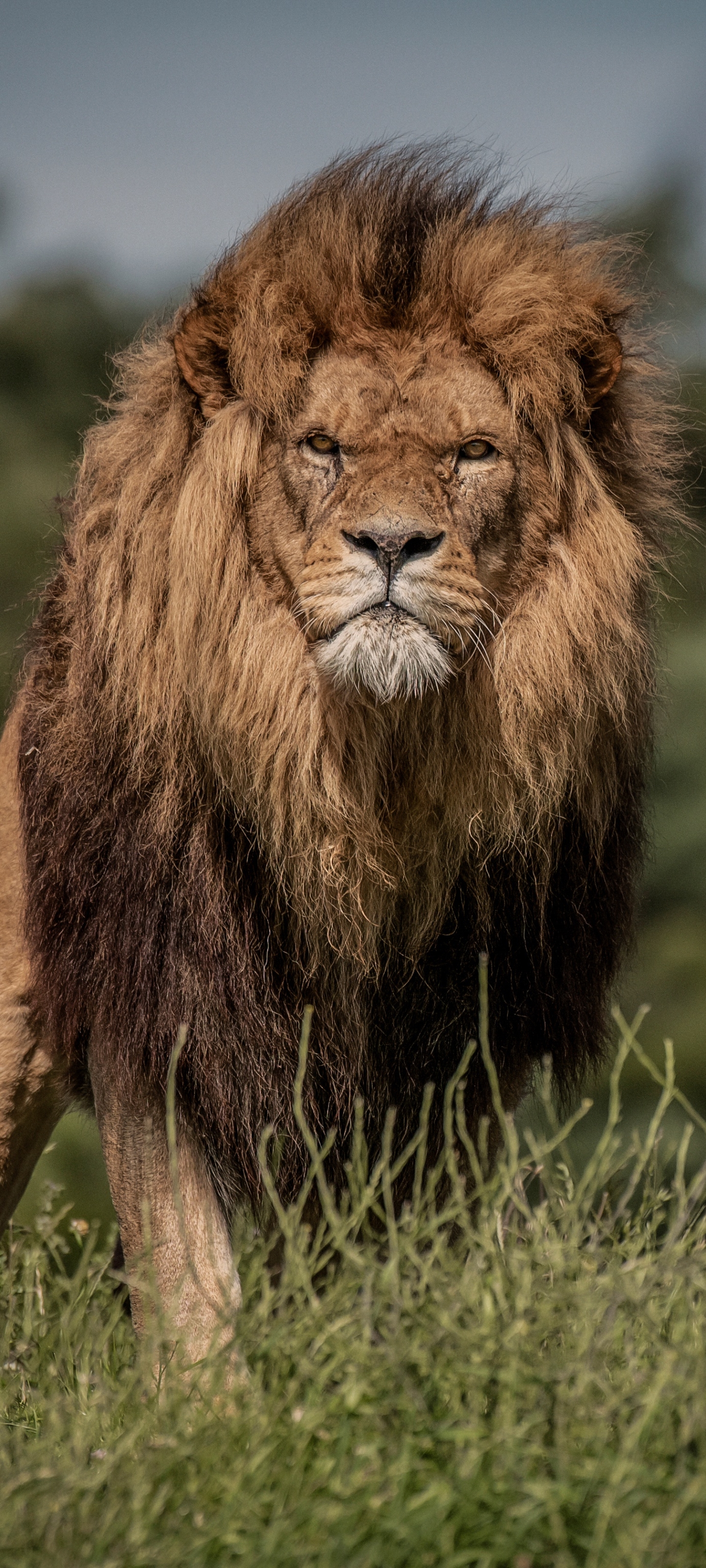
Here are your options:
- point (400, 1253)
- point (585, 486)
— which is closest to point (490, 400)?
point (585, 486)

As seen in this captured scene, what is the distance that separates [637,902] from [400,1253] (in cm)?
140

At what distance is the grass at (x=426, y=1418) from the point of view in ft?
6.13

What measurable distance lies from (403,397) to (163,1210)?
1.52m

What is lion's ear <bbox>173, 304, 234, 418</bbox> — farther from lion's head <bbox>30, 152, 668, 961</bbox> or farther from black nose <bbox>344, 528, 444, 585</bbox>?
black nose <bbox>344, 528, 444, 585</bbox>

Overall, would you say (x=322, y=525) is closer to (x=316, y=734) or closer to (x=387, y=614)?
(x=387, y=614)

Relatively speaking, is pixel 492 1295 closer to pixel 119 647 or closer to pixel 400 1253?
pixel 400 1253

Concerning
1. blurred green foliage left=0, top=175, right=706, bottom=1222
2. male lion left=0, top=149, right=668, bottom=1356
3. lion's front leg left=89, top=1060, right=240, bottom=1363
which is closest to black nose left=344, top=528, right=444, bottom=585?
male lion left=0, top=149, right=668, bottom=1356

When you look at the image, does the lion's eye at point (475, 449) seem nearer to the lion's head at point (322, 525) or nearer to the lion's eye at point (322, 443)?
the lion's head at point (322, 525)

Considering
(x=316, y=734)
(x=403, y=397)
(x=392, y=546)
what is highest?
(x=403, y=397)

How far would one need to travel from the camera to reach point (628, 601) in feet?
9.81

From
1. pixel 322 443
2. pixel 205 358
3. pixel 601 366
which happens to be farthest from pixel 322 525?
pixel 601 366

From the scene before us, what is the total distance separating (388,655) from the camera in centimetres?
264

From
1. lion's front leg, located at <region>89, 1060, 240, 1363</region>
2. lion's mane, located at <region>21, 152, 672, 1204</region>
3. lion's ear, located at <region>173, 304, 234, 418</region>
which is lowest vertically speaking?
lion's front leg, located at <region>89, 1060, 240, 1363</region>

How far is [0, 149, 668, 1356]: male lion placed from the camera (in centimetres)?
291
